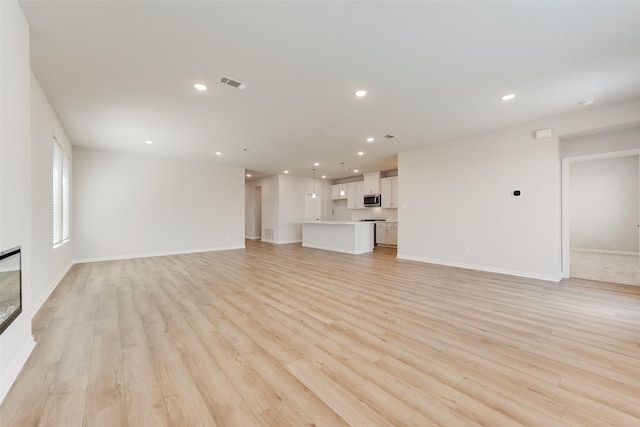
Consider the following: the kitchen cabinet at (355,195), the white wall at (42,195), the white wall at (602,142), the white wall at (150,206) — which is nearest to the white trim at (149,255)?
the white wall at (150,206)

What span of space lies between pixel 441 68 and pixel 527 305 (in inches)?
119

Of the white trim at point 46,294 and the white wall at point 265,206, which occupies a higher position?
the white wall at point 265,206

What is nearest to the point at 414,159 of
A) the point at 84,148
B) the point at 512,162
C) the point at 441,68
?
the point at 512,162

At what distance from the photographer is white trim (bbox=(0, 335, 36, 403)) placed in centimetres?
154

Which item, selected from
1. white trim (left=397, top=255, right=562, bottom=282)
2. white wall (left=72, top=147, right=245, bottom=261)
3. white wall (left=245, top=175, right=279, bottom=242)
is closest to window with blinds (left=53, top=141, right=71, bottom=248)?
white wall (left=72, top=147, right=245, bottom=261)

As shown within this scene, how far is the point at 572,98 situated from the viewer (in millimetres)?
3494

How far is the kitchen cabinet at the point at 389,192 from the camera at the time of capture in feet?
28.6

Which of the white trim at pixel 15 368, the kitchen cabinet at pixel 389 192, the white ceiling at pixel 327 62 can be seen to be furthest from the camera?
the kitchen cabinet at pixel 389 192

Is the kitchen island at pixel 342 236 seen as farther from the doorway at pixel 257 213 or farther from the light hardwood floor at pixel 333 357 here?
the doorway at pixel 257 213

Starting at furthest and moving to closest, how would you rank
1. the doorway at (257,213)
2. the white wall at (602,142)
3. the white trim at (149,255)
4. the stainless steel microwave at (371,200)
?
the doorway at (257,213) < the stainless steel microwave at (371,200) < the white trim at (149,255) < the white wall at (602,142)

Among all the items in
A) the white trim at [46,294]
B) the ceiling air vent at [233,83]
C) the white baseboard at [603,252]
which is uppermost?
the ceiling air vent at [233,83]

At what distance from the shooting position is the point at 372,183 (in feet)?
30.6

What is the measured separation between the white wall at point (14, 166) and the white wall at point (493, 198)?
6.26 metres

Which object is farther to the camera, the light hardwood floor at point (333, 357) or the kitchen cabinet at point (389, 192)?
the kitchen cabinet at point (389, 192)
